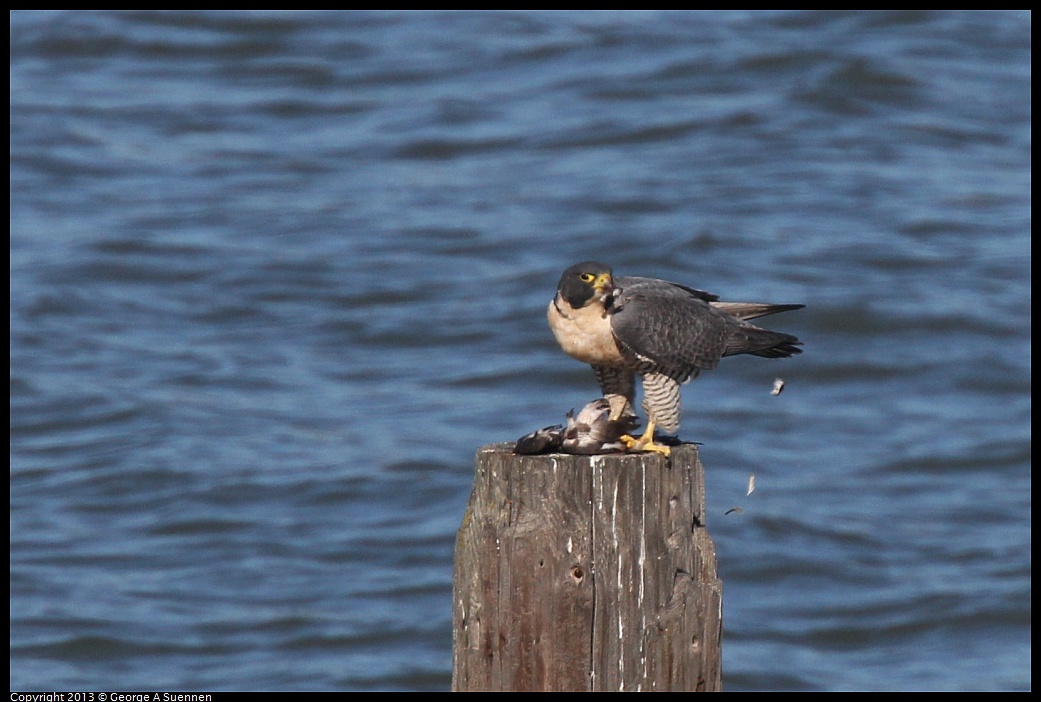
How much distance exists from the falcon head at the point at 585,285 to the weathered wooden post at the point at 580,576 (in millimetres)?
1009

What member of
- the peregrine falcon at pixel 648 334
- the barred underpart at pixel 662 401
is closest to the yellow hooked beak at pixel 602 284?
the peregrine falcon at pixel 648 334

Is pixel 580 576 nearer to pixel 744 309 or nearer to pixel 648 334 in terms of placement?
pixel 648 334

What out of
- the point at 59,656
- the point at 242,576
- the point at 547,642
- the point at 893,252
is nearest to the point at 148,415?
the point at 242,576

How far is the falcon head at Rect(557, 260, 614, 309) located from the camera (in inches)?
189

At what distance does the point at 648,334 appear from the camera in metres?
5.01

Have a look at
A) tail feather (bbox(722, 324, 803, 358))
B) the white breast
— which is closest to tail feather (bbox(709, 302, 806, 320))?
tail feather (bbox(722, 324, 803, 358))

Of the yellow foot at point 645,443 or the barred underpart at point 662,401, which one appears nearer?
the yellow foot at point 645,443

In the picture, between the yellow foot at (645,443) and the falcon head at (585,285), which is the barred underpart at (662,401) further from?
the falcon head at (585,285)

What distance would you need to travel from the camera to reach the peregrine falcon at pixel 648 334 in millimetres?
4875

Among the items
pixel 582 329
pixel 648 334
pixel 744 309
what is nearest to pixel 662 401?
pixel 648 334

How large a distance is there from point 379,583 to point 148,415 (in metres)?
3.96

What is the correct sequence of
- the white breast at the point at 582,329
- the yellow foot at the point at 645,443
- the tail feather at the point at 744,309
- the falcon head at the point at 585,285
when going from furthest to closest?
the tail feather at the point at 744,309, the white breast at the point at 582,329, the falcon head at the point at 585,285, the yellow foot at the point at 645,443

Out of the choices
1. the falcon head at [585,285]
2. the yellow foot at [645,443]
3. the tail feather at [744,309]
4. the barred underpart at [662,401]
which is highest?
the tail feather at [744,309]

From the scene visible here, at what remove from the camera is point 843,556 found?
11.9 meters
